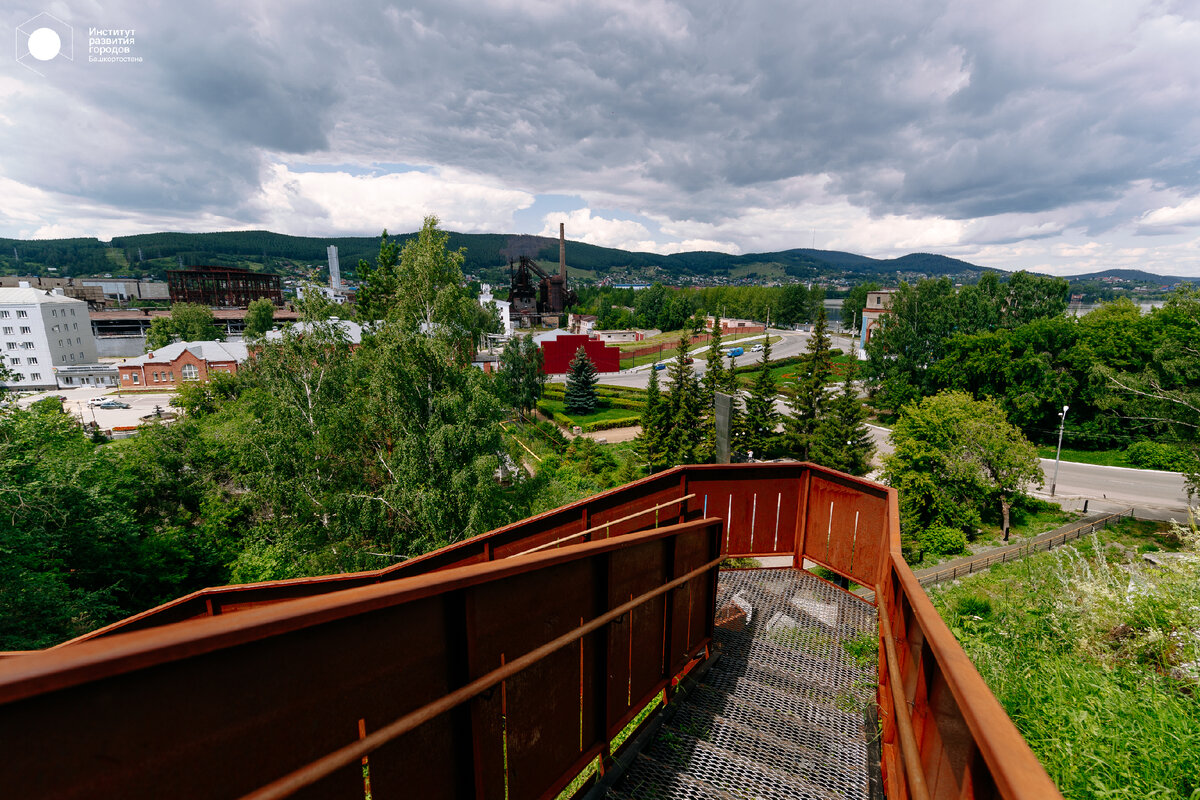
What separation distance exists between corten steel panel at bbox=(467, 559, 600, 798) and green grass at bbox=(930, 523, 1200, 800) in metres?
2.71

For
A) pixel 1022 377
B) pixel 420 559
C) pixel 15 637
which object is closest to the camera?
pixel 420 559

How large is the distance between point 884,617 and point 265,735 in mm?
3386

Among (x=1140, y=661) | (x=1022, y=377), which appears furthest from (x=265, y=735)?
(x=1022, y=377)

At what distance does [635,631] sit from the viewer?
320 centimetres

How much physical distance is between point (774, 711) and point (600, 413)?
138ft

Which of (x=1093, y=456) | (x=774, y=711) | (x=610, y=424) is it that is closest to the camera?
(x=774, y=711)

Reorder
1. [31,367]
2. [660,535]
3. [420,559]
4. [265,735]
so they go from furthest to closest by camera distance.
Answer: [31,367] < [420,559] < [660,535] < [265,735]

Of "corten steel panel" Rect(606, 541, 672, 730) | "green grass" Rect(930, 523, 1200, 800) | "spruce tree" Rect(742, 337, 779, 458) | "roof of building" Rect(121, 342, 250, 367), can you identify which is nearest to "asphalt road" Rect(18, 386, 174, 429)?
"roof of building" Rect(121, 342, 250, 367)

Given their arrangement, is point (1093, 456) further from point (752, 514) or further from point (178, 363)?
point (178, 363)

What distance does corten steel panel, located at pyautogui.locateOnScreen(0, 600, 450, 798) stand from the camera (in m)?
1.02

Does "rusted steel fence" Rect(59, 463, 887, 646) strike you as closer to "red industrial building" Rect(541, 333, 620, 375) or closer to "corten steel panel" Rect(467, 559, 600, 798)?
"corten steel panel" Rect(467, 559, 600, 798)

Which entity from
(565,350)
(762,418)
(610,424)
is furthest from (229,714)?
(565,350)

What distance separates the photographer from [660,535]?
3197 mm

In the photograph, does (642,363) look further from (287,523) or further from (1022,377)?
(287,523)
